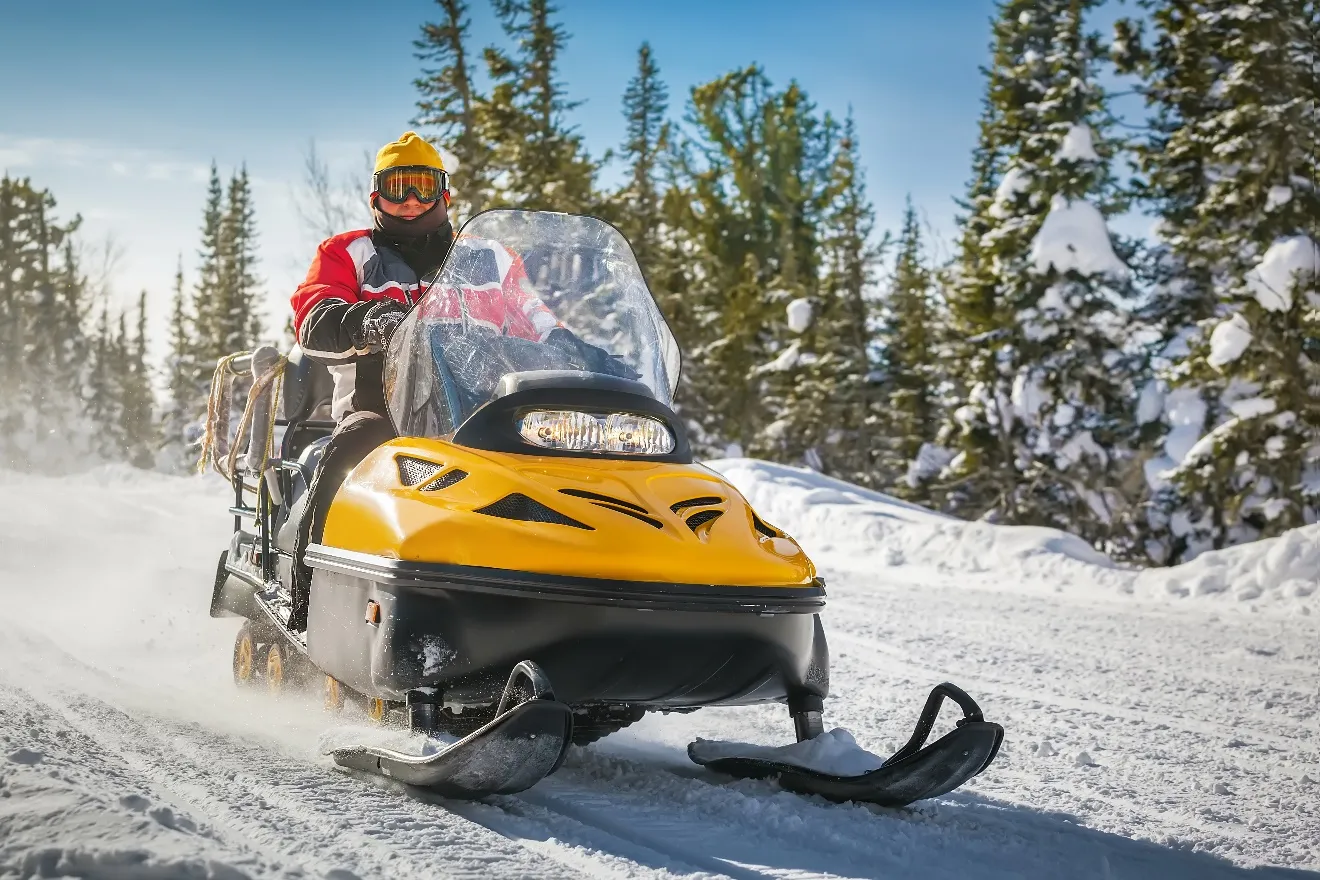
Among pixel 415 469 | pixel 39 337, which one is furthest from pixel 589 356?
pixel 39 337

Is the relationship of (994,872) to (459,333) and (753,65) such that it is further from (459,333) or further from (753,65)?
(753,65)

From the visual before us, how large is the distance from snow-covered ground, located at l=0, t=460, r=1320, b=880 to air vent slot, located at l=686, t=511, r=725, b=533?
2.50ft

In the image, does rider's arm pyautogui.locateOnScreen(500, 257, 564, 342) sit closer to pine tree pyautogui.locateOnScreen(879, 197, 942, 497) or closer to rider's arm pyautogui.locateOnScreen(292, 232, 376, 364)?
rider's arm pyautogui.locateOnScreen(292, 232, 376, 364)

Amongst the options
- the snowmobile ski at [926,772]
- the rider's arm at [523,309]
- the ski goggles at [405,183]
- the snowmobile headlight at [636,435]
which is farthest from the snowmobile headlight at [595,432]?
the ski goggles at [405,183]

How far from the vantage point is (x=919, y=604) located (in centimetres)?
785

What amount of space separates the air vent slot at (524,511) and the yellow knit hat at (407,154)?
7.07ft

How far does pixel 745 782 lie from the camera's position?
3379mm

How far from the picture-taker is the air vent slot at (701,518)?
10.7 ft

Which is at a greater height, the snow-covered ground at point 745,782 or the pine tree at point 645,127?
the pine tree at point 645,127

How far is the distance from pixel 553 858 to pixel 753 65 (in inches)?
1339

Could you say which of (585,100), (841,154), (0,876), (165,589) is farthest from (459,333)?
(841,154)

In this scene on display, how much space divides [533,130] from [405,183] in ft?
68.7

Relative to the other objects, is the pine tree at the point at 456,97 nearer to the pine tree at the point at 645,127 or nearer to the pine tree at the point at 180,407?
the pine tree at the point at 645,127

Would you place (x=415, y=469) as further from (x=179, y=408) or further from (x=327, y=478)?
(x=179, y=408)
